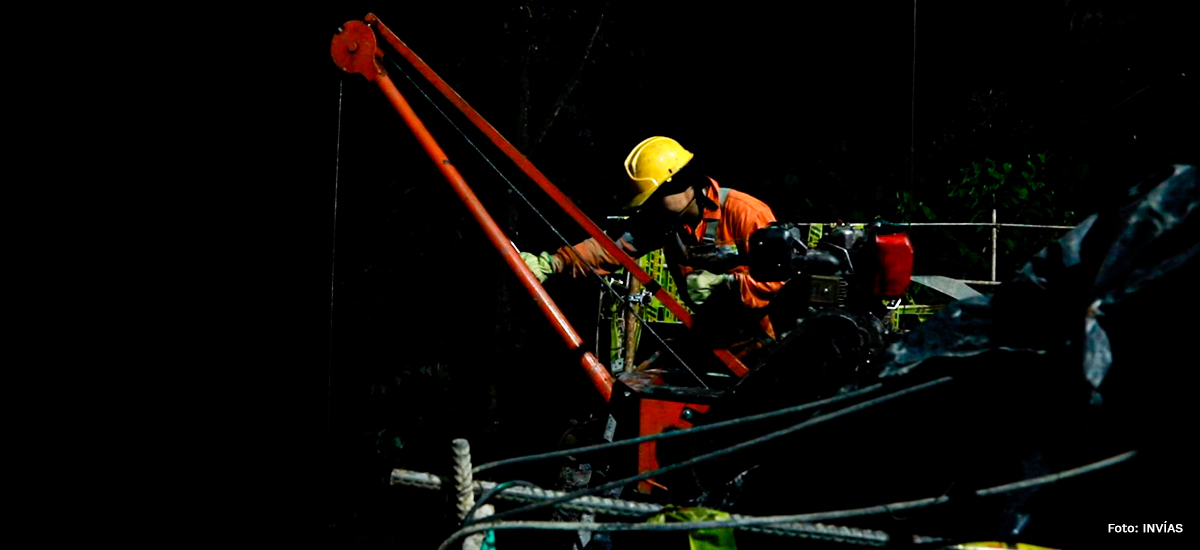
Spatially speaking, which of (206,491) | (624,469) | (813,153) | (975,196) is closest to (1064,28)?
(975,196)

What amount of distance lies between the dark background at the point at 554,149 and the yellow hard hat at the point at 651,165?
91cm

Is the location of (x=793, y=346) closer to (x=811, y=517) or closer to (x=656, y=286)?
(x=811, y=517)

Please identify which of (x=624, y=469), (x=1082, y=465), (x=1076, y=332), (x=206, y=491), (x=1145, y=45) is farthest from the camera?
(x=1145, y=45)

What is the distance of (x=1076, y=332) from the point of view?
6.94 feet

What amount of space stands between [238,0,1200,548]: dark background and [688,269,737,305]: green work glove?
181cm

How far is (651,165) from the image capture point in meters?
5.19

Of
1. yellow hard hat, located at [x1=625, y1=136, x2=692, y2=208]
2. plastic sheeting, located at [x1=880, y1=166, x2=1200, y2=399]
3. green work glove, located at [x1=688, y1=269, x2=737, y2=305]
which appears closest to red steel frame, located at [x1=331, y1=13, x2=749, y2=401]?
green work glove, located at [x1=688, y1=269, x2=737, y2=305]

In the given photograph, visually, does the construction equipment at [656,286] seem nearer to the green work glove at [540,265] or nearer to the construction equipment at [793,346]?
the construction equipment at [793,346]

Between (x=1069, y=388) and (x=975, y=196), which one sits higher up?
(x=975, y=196)

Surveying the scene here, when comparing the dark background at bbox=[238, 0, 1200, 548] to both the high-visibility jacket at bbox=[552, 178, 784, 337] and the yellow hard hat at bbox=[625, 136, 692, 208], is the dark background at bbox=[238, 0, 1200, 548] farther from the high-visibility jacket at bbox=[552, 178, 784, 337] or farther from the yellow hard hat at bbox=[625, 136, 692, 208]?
the high-visibility jacket at bbox=[552, 178, 784, 337]

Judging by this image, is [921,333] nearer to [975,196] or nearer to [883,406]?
[883,406]

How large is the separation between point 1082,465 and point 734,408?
1.21 meters

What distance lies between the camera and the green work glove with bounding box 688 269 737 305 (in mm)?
4508

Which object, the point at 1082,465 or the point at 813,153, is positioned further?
the point at 813,153
